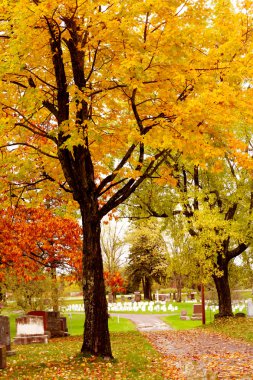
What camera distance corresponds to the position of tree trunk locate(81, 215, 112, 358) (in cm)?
1131

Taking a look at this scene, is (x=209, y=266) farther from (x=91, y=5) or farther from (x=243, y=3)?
(x=91, y=5)

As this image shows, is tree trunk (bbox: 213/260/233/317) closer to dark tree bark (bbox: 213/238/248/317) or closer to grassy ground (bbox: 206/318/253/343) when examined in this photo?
dark tree bark (bbox: 213/238/248/317)

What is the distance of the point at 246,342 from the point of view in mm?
15656

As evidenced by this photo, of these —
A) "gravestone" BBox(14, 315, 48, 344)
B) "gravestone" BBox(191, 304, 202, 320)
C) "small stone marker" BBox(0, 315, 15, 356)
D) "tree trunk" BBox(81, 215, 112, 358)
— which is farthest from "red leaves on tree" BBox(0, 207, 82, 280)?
"gravestone" BBox(191, 304, 202, 320)

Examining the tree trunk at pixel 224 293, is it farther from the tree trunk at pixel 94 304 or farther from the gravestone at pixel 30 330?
the tree trunk at pixel 94 304

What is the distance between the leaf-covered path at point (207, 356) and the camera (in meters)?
9.74

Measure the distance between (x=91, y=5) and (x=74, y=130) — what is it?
2357 millimetres

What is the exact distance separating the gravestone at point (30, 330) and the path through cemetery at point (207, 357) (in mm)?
4673

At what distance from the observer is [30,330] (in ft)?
65.1

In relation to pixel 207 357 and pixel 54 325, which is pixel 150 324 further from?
pixel 207 357

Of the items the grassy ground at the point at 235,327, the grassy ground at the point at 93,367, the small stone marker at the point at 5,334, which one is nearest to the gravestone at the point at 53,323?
the grassy ground at the point at 235,327

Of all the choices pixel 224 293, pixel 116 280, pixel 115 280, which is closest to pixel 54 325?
pixel 115 280

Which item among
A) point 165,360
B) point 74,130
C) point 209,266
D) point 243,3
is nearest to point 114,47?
point 74,130

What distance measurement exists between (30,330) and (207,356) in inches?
372
